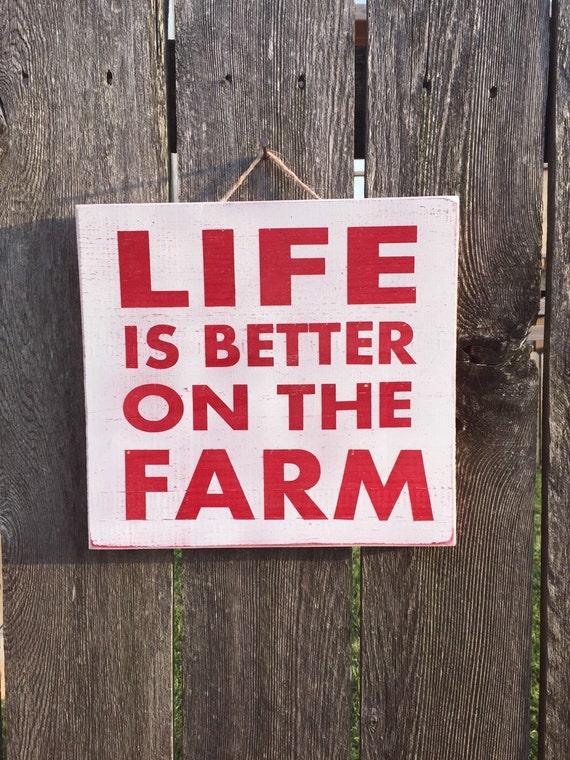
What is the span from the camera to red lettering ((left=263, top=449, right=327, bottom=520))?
135 centimetres

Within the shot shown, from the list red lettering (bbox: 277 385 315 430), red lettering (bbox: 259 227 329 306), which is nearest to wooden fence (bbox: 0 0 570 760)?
red lettering (bbox: 259 227 329 306)

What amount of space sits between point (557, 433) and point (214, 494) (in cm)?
78

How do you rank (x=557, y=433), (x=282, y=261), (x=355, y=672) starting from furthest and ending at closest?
(x=355, y=672), (x=557, y=433), (x=282, y=261)

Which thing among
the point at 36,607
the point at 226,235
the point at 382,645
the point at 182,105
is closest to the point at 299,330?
the point at 226,235

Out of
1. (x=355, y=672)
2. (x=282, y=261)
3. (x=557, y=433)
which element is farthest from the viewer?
(x=355, y=672)

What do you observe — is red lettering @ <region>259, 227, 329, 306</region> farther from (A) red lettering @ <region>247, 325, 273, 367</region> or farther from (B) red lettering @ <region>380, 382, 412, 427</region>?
(B) red lettering @ <region>380, 382, 412, 427</region>

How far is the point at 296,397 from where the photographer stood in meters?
1.34

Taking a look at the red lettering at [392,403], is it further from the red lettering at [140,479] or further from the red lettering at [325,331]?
the red lettering at [140,479]

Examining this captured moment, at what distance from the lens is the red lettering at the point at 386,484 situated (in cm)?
134

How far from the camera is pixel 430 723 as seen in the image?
144 centimetres

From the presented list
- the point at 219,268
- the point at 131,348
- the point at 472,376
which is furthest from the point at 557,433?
the point at 131,348

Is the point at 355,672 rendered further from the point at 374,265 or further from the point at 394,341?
the point at 374,265

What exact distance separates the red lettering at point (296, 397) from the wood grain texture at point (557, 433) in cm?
55

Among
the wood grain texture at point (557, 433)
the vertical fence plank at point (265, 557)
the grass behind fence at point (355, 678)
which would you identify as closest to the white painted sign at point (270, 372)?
the vertical fence plank at point (265, 557)
